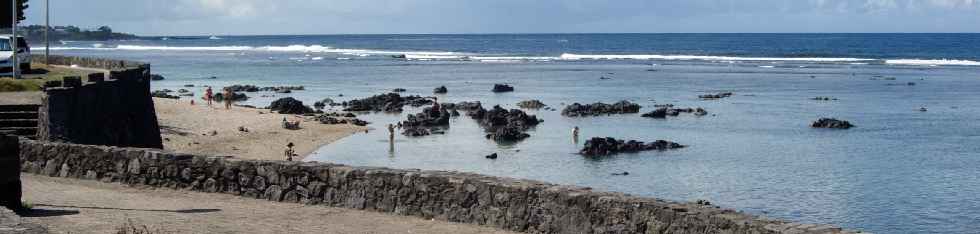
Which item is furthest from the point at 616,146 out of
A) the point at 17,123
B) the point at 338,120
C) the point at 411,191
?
the point at 411,191

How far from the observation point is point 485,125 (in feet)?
139

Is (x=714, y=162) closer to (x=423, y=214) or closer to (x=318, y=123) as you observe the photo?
(x=318, y=123)

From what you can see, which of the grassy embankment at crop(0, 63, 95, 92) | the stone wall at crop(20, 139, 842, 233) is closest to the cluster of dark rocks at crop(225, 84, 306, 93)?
the grassy embankment at crop(0, 63, 95, 92)

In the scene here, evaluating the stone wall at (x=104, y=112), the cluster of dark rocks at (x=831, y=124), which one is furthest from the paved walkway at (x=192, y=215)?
the cluster of dark rocks at (x=831, y=124)

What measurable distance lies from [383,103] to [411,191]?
37.4 meters

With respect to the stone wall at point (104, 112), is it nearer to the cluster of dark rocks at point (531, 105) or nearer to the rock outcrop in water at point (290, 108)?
the rock outcrop in water at point (290, 108)

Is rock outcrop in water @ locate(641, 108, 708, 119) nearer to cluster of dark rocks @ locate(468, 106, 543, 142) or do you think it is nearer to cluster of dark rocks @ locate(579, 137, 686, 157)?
cluster of dark rocks @ locate(468, 106, 543, 142)

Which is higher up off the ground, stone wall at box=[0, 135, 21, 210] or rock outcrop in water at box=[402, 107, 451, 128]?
stone wall at box=[0, 135, 21, 210]

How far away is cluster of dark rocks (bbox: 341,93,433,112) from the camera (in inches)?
1939

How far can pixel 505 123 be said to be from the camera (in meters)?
42.1

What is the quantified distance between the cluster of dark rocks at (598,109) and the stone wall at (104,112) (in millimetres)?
17919

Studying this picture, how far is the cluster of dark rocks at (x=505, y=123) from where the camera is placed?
124ft

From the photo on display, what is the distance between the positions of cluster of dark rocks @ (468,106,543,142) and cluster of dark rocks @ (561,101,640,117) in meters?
3.04

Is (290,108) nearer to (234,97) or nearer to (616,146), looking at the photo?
(234,97)
